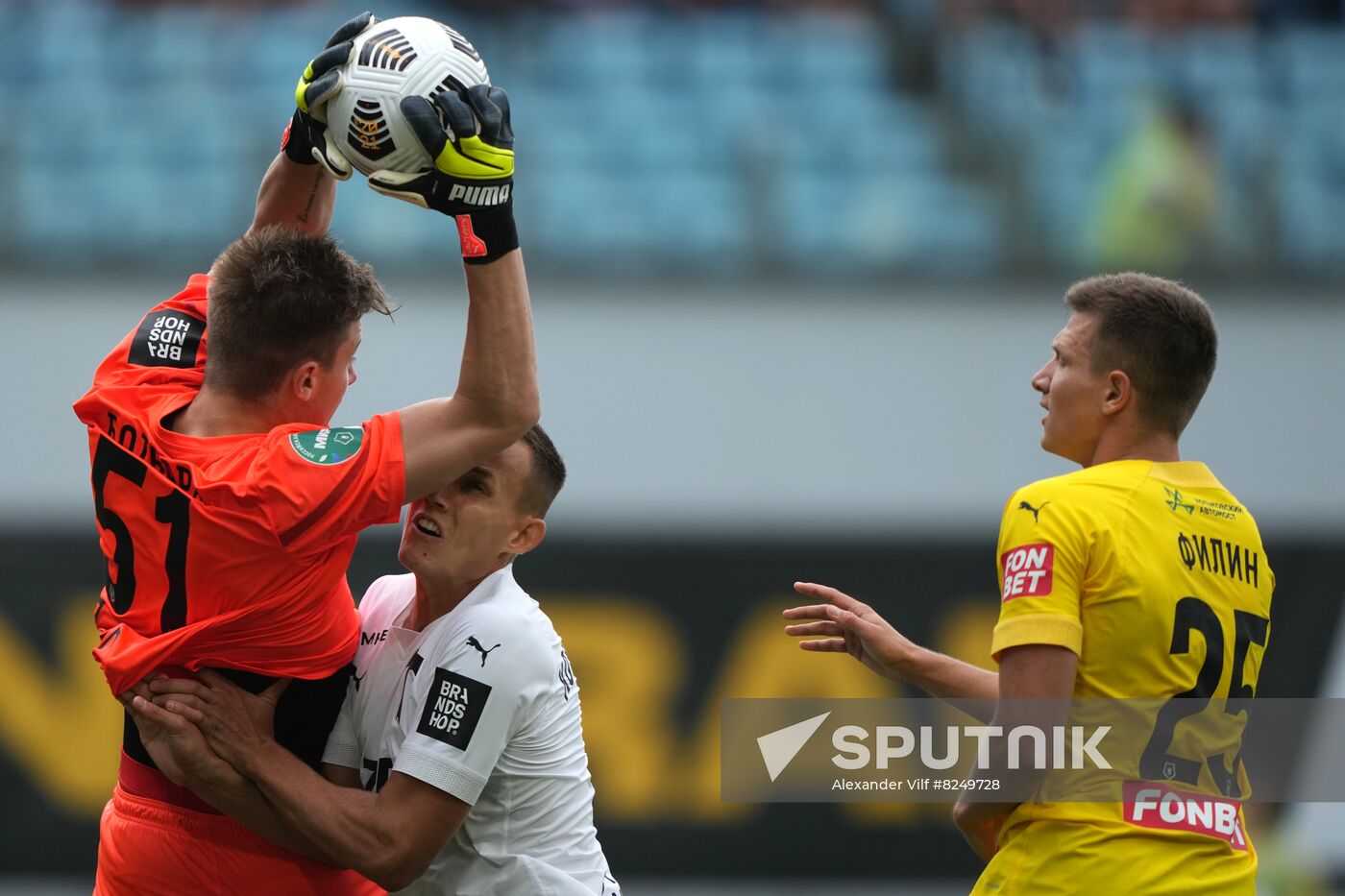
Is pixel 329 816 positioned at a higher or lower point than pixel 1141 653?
lower

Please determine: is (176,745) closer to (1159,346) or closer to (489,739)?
(489,739)

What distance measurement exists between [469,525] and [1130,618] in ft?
5.04

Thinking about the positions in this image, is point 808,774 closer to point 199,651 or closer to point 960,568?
point 960,568

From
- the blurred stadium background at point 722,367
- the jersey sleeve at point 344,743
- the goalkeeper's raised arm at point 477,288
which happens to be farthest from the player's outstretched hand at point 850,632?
the blurred stadium background at point 722,367

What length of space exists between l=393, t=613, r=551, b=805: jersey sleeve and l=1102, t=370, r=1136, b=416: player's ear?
1.43 meters

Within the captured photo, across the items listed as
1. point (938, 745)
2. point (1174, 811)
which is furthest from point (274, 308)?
point (938, 745)

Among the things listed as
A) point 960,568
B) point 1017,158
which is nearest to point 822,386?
point 960,568

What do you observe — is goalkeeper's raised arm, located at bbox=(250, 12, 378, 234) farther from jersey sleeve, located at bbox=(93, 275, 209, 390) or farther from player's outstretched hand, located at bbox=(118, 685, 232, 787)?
player's outstretched hand, located at bbox=(118, 685, 232, 787)

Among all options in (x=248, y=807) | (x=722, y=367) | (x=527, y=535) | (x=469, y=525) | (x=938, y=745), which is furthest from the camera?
(x=722, y=367)

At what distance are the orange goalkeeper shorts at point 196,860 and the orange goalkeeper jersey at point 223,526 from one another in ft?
1.17

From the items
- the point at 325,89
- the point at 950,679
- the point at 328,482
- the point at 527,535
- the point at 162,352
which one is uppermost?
the point at 325,89

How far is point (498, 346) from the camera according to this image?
336 centimetres

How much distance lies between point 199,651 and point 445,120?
50.8 inches

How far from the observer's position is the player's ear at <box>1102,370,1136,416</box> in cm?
364
